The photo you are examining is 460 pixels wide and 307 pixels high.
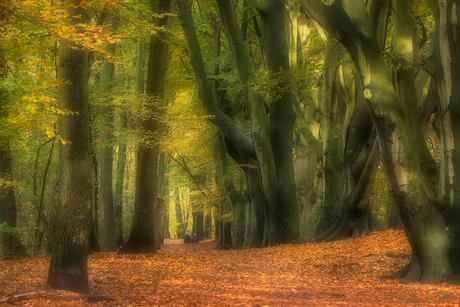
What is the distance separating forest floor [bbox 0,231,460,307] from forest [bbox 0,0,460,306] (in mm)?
59

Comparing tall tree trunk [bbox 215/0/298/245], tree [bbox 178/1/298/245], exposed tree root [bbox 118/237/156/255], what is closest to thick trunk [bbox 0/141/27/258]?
exposed tree root [bbox 118/237/156/255]

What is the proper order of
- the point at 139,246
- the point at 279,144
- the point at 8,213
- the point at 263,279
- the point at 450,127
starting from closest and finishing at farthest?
1. the point at 450,127
2. the point at 263,279
3. the point at 8,213
4. the point at 139,246
5. the point at 279,144

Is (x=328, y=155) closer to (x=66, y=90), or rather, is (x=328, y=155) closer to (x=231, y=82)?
(x=231, y=82)

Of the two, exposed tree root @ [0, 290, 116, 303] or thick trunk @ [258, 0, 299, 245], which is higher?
thick trunk @ [258, 0, 299, 245]

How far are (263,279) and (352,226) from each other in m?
5.77

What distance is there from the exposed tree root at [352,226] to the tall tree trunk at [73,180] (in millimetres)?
8793

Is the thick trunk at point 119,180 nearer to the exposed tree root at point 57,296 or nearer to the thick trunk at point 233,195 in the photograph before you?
the thick trunk at point 233,195

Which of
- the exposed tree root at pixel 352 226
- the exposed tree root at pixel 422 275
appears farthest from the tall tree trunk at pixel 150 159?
the exposed tree root at pixel 422 275

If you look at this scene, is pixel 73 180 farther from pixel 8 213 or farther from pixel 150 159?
pixel 8 213

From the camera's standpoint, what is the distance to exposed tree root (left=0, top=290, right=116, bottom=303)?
542 cm

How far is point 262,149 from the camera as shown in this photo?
12930 millimetres

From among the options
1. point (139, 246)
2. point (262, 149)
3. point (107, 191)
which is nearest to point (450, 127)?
point (262, 149)

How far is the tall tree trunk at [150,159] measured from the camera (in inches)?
491

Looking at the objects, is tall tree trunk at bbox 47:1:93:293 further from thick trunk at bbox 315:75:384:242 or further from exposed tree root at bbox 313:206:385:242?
exposed tree root at bbox 313:206:385:242
